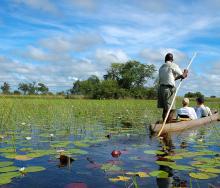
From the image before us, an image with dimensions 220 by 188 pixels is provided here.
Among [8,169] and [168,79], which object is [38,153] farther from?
[168,79]

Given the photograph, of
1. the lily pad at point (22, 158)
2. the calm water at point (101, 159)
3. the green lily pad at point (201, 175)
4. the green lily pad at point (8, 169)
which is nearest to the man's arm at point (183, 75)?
the calm water at point (101, 159)

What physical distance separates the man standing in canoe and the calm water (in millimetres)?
1703

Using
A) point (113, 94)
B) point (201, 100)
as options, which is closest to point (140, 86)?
point (113, 94)

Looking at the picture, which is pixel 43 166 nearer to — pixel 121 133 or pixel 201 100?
pixel 121 133

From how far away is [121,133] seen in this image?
9.61 metres

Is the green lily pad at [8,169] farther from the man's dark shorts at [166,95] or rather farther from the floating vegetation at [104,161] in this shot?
the man's dark shorts at [166,95]

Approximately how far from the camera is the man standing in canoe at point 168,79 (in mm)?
10773

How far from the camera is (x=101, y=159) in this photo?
5.88m

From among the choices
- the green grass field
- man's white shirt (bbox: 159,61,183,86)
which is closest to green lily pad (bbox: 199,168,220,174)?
man's white shirt (bbox: 159,61,183,86)

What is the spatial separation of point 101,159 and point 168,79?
18.3 ft

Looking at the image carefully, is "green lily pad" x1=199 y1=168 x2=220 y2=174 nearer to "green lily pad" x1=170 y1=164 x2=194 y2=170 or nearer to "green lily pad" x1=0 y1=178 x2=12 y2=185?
"green lily pad" x1=170 y1=164 x2=194 y2=170

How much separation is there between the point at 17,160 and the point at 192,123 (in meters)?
7.38

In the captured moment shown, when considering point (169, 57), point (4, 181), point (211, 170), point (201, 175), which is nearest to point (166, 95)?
point (169, 57)

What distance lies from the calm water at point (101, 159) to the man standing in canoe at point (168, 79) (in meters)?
1.70
